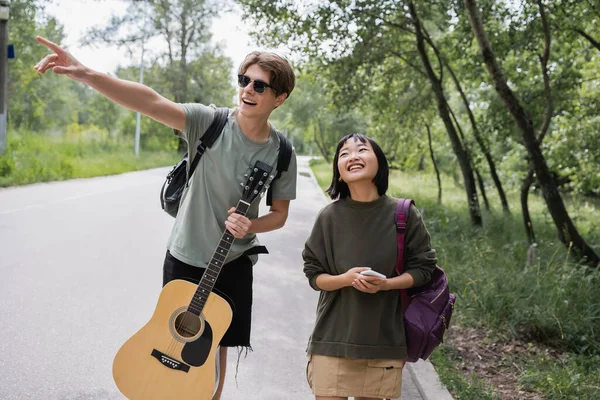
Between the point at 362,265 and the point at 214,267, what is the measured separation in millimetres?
680

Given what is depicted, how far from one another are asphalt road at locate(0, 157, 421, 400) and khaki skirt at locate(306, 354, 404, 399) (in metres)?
1.90

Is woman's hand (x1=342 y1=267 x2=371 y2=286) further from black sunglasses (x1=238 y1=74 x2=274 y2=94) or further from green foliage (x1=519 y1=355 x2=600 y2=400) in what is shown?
green foliage (x1=519 y1=355 x2=600 y2=400)

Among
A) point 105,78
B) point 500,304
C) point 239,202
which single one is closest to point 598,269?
point 500,304

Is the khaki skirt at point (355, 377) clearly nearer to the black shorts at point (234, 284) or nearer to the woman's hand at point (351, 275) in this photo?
the woman's hand at point (351, 275)

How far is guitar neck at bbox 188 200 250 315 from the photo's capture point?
3016mm

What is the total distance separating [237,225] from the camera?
295cm

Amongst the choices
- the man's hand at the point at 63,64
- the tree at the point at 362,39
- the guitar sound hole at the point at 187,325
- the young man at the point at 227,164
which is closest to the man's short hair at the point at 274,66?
the young man at the point at 227,164

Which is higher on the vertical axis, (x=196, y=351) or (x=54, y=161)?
(x=196, y=351)

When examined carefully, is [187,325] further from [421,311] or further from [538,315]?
[538,315]

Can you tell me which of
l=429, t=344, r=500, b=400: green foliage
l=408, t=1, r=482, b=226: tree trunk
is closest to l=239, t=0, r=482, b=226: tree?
l=408, t=1, r=482, b=226: tree trunk

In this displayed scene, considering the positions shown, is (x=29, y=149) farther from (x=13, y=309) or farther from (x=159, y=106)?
(x=159, y=106)

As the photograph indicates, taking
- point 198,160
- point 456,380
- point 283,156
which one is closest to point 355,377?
point 283,156

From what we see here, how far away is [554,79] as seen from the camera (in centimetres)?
1366

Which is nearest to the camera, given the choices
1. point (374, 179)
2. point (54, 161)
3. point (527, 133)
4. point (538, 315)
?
point (374, 179)
